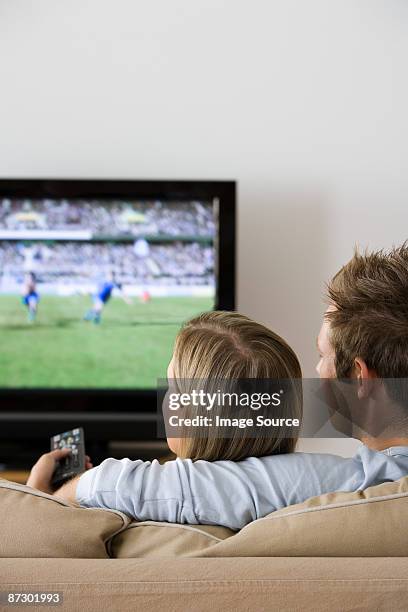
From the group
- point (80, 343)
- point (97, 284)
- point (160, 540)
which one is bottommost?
point (80, 343)

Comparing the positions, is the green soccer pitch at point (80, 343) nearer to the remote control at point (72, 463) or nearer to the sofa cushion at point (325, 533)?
the remote control at point (72, 463)

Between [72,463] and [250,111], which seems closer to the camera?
[72,463]

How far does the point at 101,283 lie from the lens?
3723 mm

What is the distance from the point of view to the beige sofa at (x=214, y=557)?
875mm

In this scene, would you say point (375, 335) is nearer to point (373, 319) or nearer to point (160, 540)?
point (373, 319)

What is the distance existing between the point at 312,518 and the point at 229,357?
288 millimetres

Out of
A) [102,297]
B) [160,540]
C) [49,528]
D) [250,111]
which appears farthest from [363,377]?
[250,111]

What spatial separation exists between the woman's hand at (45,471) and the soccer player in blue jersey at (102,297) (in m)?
2.22

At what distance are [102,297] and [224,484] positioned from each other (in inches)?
105

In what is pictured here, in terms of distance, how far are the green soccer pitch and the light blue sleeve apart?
8.35 ft

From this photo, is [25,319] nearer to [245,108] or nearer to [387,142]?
[245,108]

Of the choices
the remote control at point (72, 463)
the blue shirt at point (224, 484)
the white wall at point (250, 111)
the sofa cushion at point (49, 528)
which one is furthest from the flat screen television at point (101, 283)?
the sofa cushion at point (49, 528)

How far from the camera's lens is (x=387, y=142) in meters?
3.98

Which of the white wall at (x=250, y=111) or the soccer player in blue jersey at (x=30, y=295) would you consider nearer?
the soccer player in blue jersey at (x=30, y=295)
